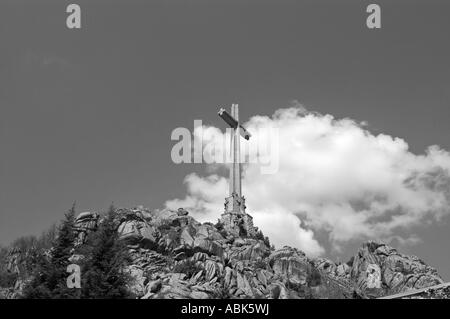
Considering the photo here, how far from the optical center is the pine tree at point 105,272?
119 feet

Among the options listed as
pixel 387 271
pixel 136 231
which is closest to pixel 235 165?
pixel 136 231

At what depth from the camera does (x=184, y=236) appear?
2247 inches

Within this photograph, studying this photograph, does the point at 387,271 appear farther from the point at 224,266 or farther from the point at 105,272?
the point at 105,272

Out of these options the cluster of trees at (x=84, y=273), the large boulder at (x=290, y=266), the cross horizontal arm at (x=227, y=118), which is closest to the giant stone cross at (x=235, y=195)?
the cross horizontal arm at (x=227, y=118)

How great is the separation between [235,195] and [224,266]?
19.5 meters

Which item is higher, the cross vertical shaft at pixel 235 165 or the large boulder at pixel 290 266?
the cross vertical shaft at pixel 235 165

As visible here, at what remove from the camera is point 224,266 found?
51250 mm

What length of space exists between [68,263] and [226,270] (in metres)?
17.1

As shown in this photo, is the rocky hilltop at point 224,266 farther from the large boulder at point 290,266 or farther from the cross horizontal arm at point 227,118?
the cross horizontal arm at point 227,118

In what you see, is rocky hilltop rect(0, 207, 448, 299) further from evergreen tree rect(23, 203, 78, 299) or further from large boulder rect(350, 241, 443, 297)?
evergreen tree rect(23, 203, 78, 299)

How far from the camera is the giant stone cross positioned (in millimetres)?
67625

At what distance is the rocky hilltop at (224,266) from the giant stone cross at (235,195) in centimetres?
120
